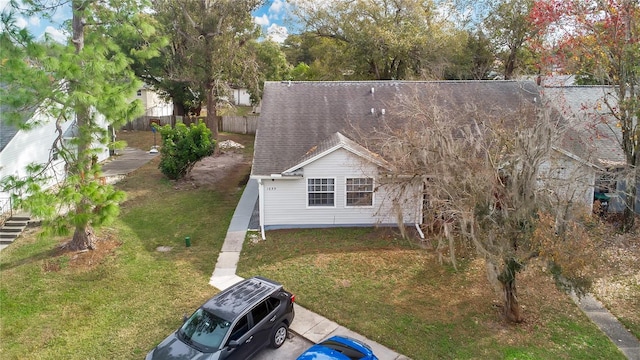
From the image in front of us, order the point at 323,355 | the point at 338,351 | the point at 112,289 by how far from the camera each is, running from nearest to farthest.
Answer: the point at 323,355 < the point at 338,351 < the point at 112,289

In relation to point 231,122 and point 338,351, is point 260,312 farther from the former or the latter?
point 231,122

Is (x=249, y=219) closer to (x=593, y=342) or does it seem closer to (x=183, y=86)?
(x=593, y=342)

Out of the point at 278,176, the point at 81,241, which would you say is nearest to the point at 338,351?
the point at 278,176

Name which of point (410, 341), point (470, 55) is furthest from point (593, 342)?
point (470, 55)

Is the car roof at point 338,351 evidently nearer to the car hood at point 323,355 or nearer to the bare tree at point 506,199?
the car hood at point 323,355

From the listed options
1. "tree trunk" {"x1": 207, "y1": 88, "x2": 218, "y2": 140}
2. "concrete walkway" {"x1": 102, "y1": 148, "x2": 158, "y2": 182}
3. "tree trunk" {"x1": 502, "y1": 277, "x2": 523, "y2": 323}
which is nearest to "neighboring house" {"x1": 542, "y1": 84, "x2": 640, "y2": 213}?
"tree trunk" {"x1": 502, "y1": 277, "x2": 523, "y2": 323}

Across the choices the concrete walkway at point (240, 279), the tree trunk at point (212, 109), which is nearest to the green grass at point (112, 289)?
the concrete walkway at point (240, 279)
